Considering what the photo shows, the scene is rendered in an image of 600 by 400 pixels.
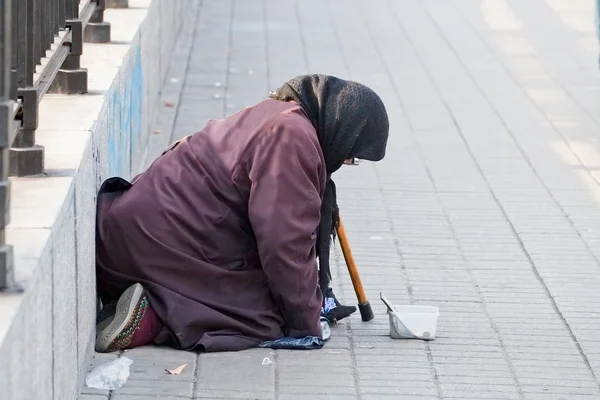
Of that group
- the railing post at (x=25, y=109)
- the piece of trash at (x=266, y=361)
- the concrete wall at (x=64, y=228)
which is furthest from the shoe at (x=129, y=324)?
the railing post at (x=25, y=109)

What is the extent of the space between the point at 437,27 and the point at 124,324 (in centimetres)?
755

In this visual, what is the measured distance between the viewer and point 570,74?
9.46 m

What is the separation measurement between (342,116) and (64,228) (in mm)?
1290

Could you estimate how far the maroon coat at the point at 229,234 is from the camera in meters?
4.06

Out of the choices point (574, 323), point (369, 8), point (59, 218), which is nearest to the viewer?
point (59, 218)

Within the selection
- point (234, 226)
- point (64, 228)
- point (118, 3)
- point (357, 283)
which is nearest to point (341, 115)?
point (234, 226)

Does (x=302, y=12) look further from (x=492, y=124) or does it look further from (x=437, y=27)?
(x=492, y=124)

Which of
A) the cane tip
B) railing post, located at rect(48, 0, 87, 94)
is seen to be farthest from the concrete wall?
the cane tip

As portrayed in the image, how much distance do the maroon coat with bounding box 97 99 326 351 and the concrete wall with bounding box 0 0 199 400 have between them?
0.19 metres

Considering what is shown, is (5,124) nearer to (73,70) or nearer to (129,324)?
(129,324)

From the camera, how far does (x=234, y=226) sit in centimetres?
423

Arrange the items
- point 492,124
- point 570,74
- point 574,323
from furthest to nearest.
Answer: point 570,74 → point 492,124 → point 574,323

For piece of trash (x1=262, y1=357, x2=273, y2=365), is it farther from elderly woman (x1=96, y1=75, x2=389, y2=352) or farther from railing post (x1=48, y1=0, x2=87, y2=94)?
railing post (x1=48, y1=0, x2=87, y2=94)

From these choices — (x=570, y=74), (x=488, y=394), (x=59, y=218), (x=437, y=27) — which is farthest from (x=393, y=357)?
(x=437, y=27)
